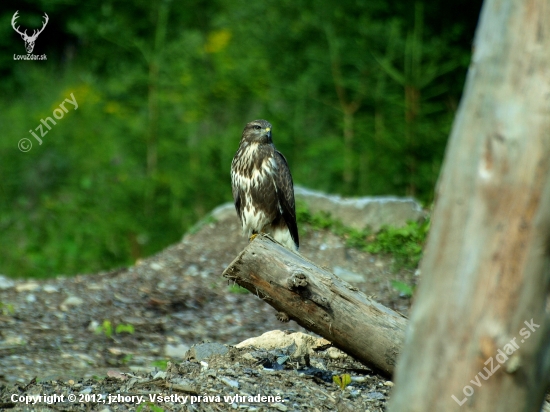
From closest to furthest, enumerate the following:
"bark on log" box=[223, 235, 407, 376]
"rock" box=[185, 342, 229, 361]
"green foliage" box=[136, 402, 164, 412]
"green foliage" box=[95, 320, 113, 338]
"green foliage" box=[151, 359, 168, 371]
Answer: "green foliage" box=[136, 402, 164, 412]
"bark on log" box=[223, 235, 407, 376]
"rock" box=[185, 342, 229, 361]
"green foliage" box=[151, 359, 168, 371]
"green foliage" box=[95, 320, 113, 338]

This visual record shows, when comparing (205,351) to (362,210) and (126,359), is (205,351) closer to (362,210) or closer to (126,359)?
(126,359)

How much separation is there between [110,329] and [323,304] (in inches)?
102

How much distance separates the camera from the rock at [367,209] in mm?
7289

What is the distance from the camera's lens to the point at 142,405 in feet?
10.4

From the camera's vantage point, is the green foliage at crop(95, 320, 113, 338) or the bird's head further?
the bird's head

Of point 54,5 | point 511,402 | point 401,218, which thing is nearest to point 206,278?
point 401,218

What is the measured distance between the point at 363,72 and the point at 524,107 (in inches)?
266

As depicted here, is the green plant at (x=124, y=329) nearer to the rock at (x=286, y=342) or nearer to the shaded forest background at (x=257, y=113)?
the rock at (x=286, y=342)

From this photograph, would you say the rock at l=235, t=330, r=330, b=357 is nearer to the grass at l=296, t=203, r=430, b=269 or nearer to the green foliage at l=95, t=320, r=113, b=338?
the green foliage at l=95, t=320, r=113, b=338

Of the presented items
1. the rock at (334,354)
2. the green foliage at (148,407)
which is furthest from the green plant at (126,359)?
the green foliage at (148,407)

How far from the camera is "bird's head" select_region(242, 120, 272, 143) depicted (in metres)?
5.73

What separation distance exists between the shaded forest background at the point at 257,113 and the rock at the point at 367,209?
4.09ft

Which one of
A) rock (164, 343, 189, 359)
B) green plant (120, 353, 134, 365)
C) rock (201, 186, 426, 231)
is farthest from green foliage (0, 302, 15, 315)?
rock (201, 186, 426, 231)

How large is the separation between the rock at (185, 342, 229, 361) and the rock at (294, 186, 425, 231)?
12.1 feet
